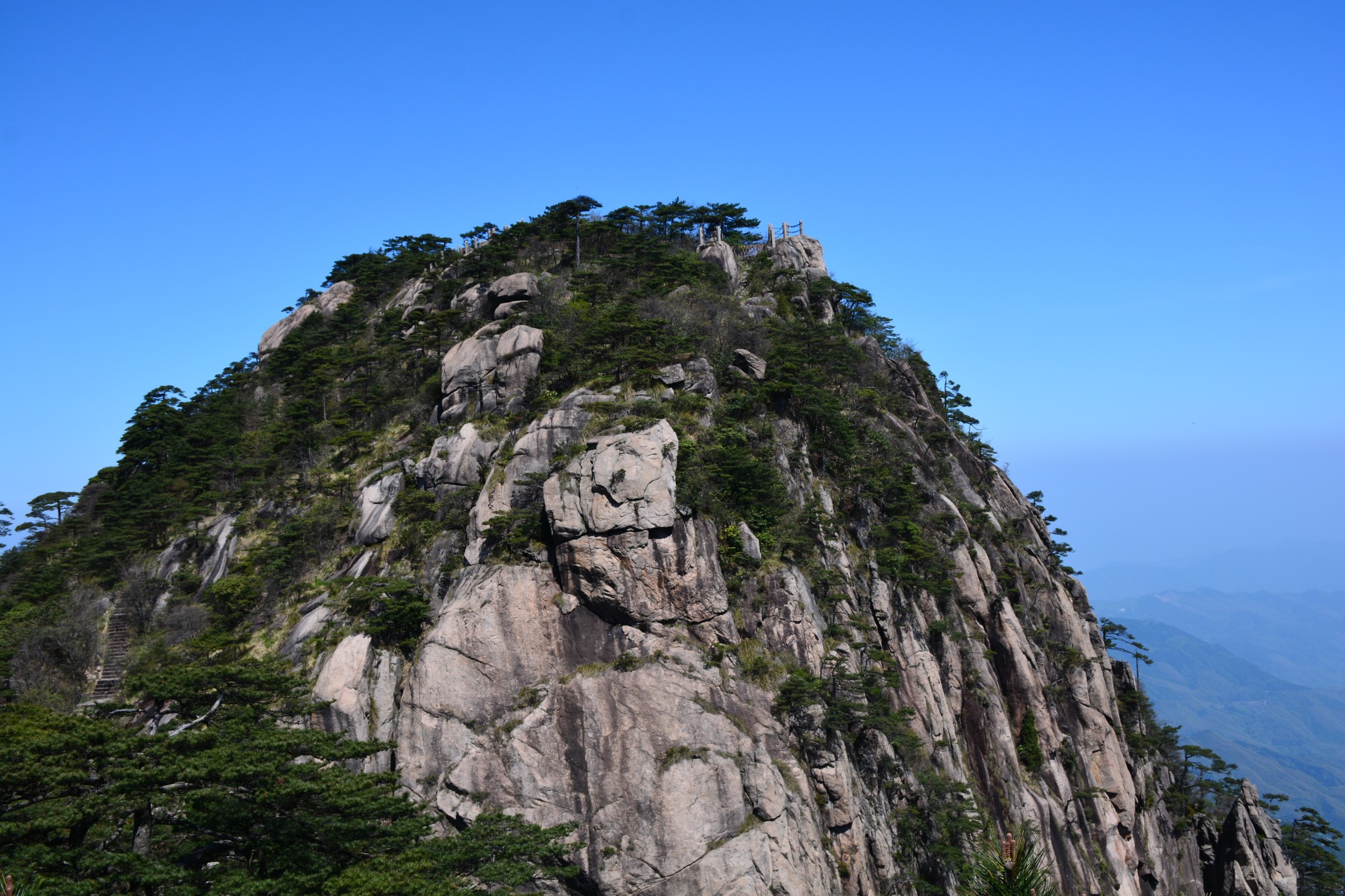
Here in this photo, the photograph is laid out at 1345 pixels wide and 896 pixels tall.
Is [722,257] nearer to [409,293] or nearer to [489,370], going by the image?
[489,370]

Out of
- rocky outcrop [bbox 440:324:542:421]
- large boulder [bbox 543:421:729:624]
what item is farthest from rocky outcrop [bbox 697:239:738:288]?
large boulder [bbox 543:421:729:624]

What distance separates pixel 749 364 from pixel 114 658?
32.7 m

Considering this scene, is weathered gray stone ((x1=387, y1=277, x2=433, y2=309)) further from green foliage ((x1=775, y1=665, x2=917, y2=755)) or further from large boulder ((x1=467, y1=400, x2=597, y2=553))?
green foliage ((x1=775, y1=665, x2=917, y2=755))

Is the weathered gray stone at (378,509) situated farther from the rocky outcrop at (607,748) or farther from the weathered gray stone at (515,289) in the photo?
the weathered gray stone at (515,289)

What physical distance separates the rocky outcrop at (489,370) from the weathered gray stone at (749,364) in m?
9.50

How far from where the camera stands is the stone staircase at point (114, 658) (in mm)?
36875

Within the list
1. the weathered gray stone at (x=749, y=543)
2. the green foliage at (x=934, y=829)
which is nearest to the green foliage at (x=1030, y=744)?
the green foliage at (x=934, y=829)

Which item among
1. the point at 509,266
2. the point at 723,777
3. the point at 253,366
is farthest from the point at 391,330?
the point at 723,777

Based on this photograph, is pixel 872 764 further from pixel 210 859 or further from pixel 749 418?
pixel 210 859

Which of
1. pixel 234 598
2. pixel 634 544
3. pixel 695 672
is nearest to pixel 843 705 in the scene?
pixel 695 672

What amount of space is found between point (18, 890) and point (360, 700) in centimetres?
1674

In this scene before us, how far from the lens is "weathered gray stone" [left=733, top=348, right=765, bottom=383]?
4100 cm

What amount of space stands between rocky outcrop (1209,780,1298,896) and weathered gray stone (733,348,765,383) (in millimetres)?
39426

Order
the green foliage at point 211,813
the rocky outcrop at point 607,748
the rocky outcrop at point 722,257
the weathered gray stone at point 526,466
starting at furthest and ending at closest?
the rocky outcrop at point 722,257 → the weathered gray stone at point 526,466 → the rocky outcrop at point 607,748 → the green foliage at point 211,813
